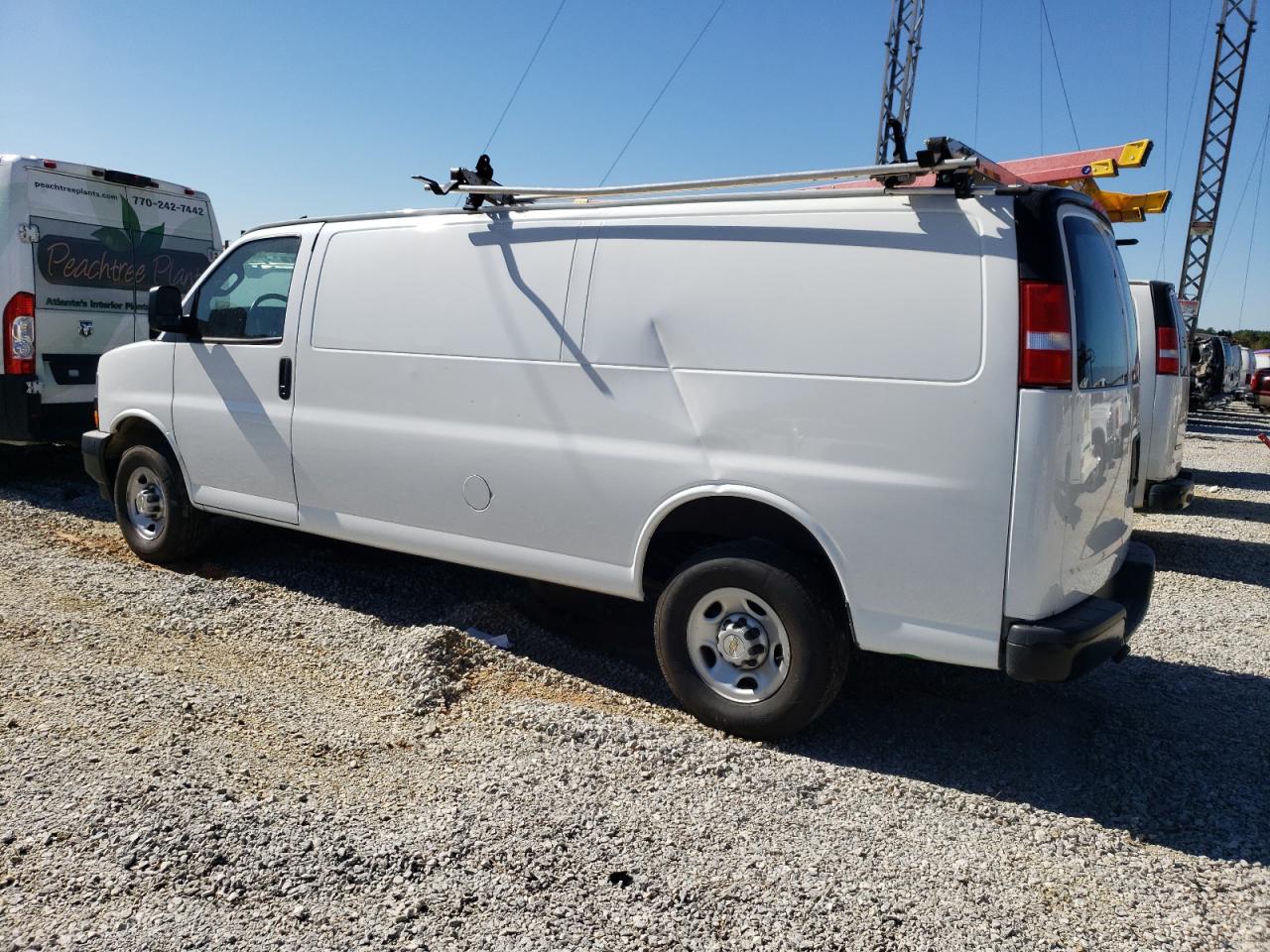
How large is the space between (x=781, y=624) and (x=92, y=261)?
7699 mm

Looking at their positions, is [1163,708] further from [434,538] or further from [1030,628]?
[434,538]

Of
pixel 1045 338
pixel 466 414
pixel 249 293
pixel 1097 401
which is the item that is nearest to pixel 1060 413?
pixel 1045 338

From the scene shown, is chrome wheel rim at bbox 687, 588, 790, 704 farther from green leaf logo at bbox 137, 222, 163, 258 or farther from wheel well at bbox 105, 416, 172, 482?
green leaf logo at bbox 137, 222, 163, 258

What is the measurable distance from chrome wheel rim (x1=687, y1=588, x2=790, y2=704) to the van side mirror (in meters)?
3.78

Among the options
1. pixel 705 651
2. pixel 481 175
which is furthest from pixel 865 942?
pixel 481 175

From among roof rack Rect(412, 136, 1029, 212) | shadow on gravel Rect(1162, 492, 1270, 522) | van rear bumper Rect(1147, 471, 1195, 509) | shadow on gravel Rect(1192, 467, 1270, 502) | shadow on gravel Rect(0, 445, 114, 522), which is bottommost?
shadow on gravel Rect(1162, 492, 1270, 522)

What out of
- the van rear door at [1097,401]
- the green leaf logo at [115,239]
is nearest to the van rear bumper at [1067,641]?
the van rear door at [1097,401]

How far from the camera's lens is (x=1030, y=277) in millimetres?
3398

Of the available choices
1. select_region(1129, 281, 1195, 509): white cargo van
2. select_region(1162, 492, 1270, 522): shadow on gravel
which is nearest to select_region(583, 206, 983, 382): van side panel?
select_region(1129, 281, 1195, 509): white cargo van

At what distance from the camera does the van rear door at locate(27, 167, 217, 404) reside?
830 centimetres

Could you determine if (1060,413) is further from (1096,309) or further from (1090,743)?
(1090,743)

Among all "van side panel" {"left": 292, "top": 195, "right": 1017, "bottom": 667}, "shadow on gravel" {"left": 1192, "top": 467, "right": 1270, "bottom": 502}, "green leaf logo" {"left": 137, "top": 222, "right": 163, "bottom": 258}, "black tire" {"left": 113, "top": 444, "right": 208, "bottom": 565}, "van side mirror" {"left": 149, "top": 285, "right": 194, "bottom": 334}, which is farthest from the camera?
"shadow on gravel" {"left": 1192, "top": 467, "right": 1270, "bottom": 502}

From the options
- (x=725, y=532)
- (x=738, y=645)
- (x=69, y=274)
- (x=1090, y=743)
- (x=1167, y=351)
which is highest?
(x=69, y=274)

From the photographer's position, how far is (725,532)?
418 centimetres
